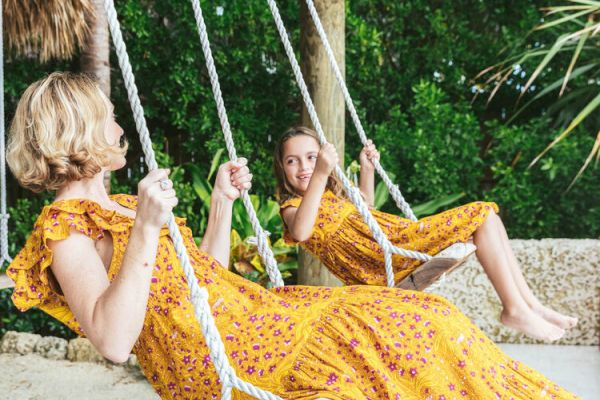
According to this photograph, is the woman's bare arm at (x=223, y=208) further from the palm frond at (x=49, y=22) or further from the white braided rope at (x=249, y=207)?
→ the palm frond at (x=49, y=22)

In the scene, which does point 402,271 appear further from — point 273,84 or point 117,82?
point 117,82

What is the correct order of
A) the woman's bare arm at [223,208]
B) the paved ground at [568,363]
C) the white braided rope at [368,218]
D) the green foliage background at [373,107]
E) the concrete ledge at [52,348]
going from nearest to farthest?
the woman's bare arm at [223,208] < the white braided rope at [368,218] < the paved ground at [568,363] < the concrete ledge at [52,348] < the green foliage background at [373,107]

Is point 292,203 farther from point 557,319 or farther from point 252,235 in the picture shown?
point 252,235

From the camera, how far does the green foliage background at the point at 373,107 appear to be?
4203 millimetres

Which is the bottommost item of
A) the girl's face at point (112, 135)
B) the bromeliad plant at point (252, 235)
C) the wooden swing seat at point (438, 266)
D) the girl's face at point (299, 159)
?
the bromeliad plant at point (252, 235)

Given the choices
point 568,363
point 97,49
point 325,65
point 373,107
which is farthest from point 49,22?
point 568,363

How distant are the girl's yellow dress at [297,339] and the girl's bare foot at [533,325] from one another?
69 centimetres

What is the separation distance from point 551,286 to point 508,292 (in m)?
1.77

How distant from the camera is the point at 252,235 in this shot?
152 inches

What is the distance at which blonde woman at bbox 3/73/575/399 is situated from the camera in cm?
123

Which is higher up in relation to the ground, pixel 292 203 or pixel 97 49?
pixel 97 49

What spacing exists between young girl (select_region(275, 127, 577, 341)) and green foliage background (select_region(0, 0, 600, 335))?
159 cm

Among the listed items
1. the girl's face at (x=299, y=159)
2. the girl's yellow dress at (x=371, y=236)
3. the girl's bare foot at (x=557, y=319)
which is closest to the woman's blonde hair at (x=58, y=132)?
the girl's yellow dress at (x=371, y=236)

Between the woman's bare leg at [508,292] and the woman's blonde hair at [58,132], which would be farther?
the woman's bare leg at [508,292]
